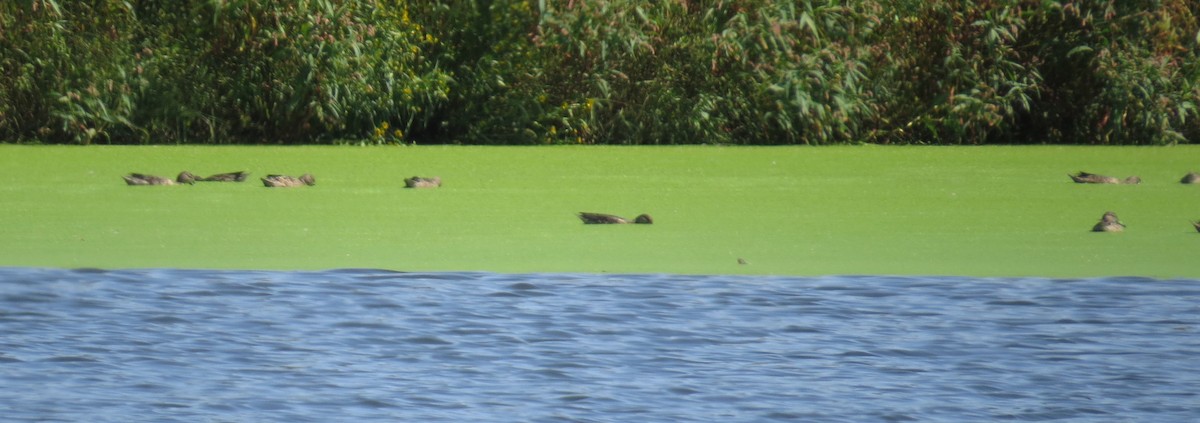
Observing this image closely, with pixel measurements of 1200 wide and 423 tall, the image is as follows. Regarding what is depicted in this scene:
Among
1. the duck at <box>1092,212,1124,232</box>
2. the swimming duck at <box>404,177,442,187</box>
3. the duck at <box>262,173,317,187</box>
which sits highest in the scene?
the duck at <box>1092,212,1124,232</box>

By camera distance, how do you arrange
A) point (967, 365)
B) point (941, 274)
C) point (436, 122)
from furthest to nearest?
point (436, 122) < point (941, 274) < point (967, 365)

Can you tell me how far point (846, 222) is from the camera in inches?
236

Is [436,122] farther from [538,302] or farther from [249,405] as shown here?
[249,405]

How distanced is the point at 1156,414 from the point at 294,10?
6.18 m

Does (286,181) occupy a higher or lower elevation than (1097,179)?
lower

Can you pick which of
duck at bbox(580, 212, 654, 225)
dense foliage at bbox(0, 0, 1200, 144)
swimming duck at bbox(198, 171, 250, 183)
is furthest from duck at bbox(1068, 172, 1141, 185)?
swimming duck at bbox(198, 171, 250, 183)

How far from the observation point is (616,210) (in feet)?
20.7

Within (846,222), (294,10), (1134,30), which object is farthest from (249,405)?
(1134,30)

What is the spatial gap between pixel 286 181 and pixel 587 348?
3354 mm

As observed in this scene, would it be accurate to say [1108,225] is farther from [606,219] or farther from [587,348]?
[587,348]

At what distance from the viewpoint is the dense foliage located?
8.95 m

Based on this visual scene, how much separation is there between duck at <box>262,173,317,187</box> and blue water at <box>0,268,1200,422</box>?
6.74 ft

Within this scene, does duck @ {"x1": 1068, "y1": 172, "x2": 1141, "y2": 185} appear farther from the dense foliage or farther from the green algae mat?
the dense foliage

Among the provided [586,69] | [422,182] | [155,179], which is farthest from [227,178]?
[586,69]
